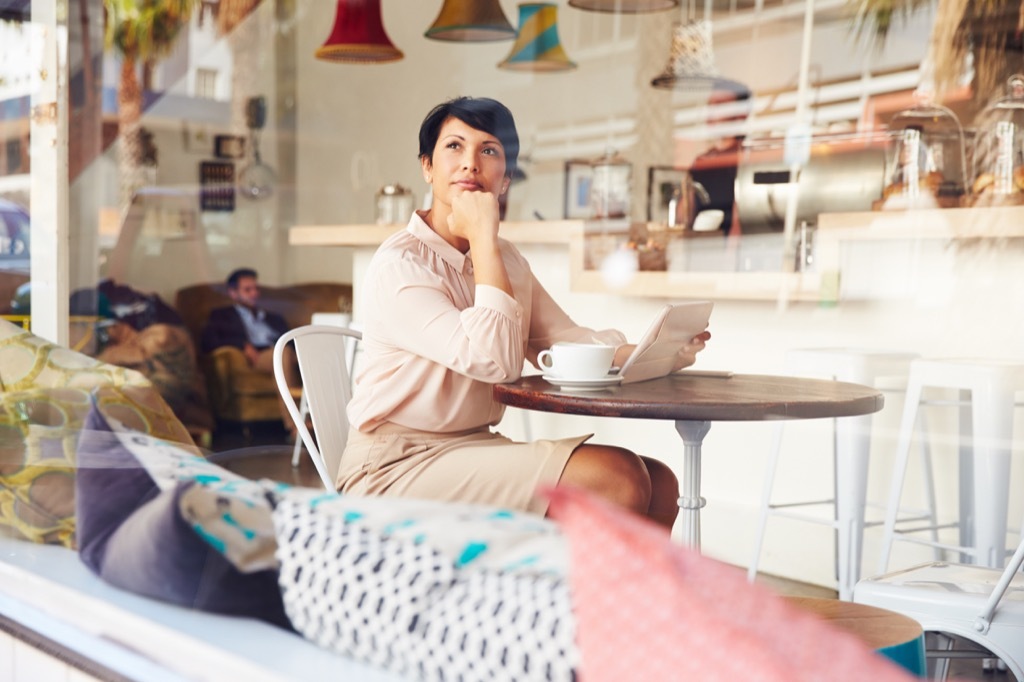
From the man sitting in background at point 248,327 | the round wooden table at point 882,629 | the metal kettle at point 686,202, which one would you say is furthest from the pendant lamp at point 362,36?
the round wooden table at point 882,629

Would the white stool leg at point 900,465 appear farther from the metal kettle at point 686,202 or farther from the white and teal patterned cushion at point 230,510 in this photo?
the white and teal patterned cushion at point 230,510

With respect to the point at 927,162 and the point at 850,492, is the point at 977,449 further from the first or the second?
the point at 927,162

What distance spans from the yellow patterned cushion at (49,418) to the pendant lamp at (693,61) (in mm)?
3818

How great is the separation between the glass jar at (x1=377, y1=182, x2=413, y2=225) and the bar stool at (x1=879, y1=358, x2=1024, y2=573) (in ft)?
5.69

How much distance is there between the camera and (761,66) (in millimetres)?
4938

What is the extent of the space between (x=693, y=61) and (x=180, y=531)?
4.70m

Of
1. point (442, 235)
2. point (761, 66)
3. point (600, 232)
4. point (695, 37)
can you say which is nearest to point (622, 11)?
point (695, 37)

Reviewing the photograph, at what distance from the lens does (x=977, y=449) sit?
2.76 meters

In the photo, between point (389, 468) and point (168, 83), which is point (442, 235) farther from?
point (168, 83)

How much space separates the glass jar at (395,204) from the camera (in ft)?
12.6

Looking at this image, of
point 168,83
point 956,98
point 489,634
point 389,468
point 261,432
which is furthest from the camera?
point 168,83

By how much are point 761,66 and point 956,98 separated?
1414 millimetres

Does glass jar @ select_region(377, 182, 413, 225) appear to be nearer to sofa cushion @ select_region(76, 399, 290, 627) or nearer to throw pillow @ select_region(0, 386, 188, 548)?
throw pillow @ select_region(0, 386, 188, 548)

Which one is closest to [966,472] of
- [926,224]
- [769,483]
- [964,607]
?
[769,483]
